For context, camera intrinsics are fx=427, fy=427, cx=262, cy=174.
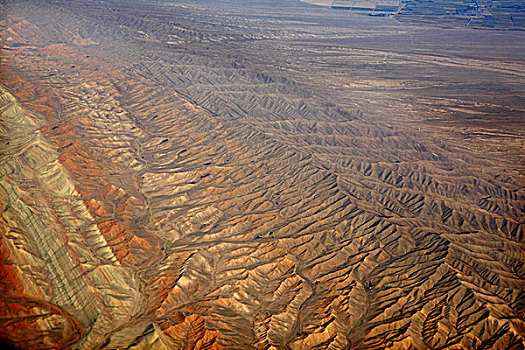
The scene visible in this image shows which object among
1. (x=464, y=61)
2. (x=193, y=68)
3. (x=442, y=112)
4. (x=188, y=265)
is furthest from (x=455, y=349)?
(x=464, y=61)

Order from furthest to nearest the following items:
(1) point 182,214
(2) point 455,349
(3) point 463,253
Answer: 1. (1) point 182,214
2. (3) point 463,253
3. (2) point 455,349

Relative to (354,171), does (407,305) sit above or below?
below

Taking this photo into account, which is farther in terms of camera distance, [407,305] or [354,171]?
[354,171]

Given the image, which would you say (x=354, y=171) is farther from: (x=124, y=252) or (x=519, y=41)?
(x=519, y=41)

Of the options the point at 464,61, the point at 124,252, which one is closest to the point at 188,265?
the point at 124,252

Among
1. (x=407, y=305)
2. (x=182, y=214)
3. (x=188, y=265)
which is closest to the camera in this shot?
(x=407, y=305)

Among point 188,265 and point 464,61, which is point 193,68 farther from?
point 464,61

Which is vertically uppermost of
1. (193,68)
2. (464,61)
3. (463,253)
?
(464,61)
